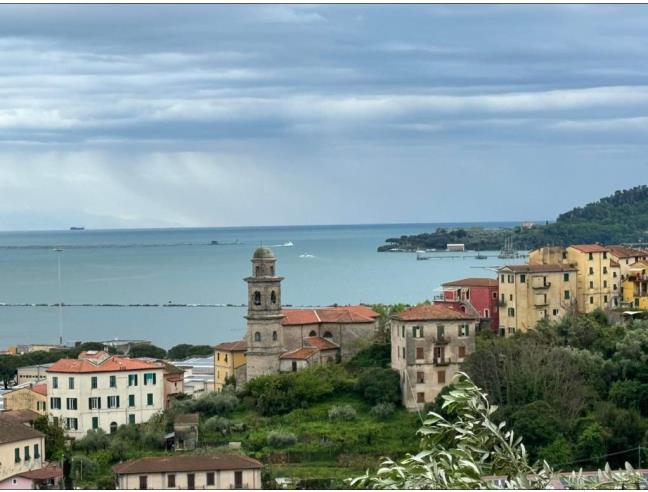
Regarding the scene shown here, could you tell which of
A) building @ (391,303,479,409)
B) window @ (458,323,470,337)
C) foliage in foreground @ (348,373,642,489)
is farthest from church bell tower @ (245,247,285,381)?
foliage in foreground @ (348,373,642,489)

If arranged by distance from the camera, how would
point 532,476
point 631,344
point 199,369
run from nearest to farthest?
1. point 532,476
2. point 631,344
3. point 199,369

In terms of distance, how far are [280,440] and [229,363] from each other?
890 cm

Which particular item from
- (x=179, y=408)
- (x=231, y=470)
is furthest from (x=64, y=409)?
(x=231, y=470)

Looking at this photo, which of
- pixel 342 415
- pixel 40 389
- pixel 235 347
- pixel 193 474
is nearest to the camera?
pixel 193 474

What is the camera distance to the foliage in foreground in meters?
10.9

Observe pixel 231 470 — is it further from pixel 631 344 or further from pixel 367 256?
pixel 367 256

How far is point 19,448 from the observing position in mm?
32594

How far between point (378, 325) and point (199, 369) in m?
11.8

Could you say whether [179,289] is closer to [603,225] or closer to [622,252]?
[603,225]

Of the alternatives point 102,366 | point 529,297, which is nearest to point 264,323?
point 102,366

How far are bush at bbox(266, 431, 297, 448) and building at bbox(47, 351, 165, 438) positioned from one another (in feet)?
18.3

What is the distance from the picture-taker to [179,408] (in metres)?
38.0

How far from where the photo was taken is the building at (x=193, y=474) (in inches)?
1212

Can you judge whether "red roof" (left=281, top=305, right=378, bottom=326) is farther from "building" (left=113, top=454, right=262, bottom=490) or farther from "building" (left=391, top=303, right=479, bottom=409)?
"building" (left=113, top=454, right=262, bottom=490)
